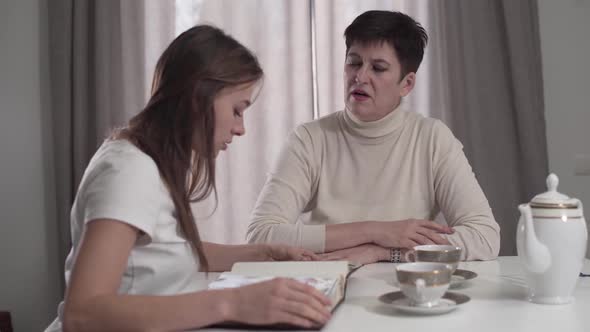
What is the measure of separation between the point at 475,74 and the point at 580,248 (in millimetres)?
2023

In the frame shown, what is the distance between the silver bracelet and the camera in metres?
1.83

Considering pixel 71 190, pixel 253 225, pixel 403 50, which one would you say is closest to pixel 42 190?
pixel 71 190

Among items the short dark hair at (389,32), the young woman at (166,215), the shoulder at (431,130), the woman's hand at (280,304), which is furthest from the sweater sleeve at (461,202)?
the woman's hand at (280,304)

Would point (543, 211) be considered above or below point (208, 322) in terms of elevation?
above

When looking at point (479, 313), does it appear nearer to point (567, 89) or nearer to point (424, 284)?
point (424, 284)

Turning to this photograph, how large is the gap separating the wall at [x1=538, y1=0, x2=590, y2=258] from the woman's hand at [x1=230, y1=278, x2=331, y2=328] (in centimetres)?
242

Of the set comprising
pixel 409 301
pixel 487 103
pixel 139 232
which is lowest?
pixel 409 301

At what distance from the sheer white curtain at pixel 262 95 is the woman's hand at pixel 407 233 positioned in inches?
58.6

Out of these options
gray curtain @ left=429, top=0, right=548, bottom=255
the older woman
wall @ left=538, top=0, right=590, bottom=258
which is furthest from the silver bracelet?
wall @ left=538, top=0, right=590, bottom=258

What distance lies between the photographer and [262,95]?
10.8 feet

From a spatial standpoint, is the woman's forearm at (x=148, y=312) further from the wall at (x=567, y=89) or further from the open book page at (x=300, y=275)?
the wall at (x=567, y=89)

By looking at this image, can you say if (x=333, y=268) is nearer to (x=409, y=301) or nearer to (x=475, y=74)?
→ (x=409, y=301)

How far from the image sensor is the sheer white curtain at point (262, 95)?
3.29 metres

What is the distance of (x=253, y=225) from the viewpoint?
2010 mm
